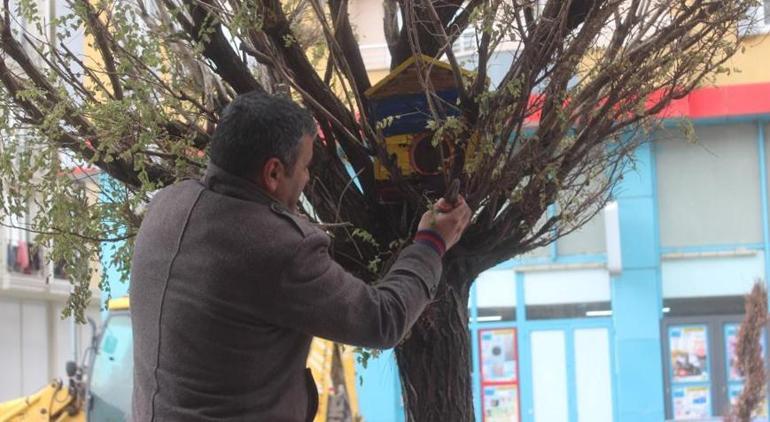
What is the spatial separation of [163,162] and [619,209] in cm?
982

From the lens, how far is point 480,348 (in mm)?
12609

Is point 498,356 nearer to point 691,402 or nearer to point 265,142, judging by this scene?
point 691,402

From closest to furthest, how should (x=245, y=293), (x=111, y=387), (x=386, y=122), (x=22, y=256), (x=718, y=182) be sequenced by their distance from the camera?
(x=245, y=293) < (x=386, y=122) < (x=111, y=387) < (x=718, y=182) < (x=22, y=256)

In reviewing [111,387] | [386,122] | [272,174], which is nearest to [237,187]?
[272,174]

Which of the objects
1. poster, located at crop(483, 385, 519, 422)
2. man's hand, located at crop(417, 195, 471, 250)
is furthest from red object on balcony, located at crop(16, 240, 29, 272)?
man's hand, located at crop(417, 195, 471, 250)

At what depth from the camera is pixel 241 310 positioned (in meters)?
2.01

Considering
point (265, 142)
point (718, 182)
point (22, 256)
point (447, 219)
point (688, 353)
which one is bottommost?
point (688, 353)

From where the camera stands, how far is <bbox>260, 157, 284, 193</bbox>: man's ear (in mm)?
2104

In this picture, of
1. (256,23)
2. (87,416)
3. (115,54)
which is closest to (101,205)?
(115,54)

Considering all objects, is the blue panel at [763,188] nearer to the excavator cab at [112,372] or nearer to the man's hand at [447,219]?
the excavator cab at [112,372]

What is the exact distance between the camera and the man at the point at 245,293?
200 cm

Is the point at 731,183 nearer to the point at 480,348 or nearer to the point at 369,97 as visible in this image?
the point at 480,348

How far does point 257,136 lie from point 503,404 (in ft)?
35.6

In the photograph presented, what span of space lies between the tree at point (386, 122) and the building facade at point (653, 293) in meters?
8.88
